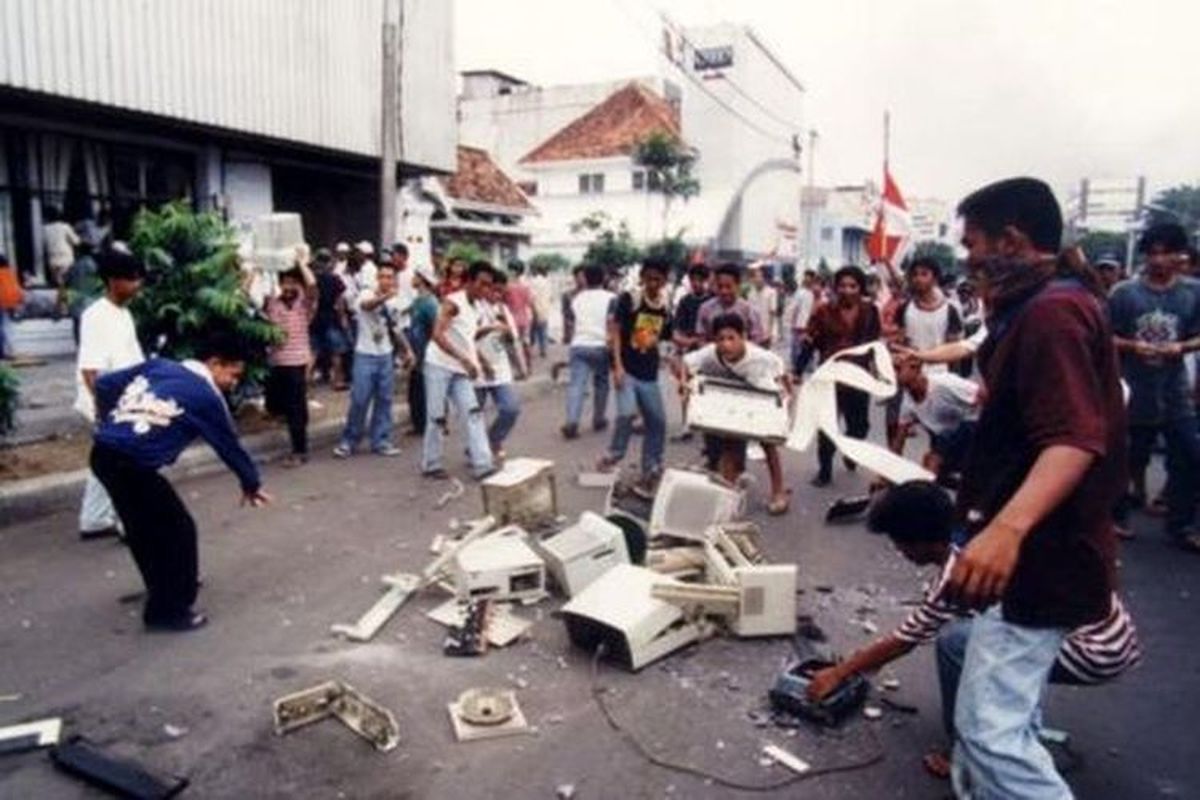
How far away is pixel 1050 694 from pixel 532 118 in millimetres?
46697

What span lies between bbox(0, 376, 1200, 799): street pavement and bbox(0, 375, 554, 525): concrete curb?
0.76ft

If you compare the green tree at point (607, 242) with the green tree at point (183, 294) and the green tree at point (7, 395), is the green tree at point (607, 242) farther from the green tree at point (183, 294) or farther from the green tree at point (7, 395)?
the green tree at point (7, 395)

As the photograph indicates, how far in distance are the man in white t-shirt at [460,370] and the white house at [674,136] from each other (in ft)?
103

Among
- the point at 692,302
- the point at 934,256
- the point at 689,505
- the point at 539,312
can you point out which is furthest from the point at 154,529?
the point at 539,312

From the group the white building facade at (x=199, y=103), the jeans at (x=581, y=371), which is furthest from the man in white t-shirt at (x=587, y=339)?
the white building facade at (x=199, y=103)

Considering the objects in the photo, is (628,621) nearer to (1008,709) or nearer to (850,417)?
(1008,709)

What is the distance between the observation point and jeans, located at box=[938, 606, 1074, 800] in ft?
8.27

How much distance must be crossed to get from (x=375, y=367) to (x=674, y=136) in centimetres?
3152

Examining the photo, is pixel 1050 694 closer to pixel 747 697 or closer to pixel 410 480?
pixel 747 697

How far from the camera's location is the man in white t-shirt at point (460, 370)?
320 inches

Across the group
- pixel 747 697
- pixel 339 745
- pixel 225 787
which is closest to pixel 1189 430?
pixel 747 697

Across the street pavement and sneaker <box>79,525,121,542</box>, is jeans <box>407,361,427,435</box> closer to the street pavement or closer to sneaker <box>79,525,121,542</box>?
the street pavement

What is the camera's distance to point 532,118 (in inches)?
1885

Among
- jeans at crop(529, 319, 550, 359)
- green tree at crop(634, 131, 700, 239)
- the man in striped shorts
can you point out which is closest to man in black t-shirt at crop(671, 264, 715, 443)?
the man in striped shorts
